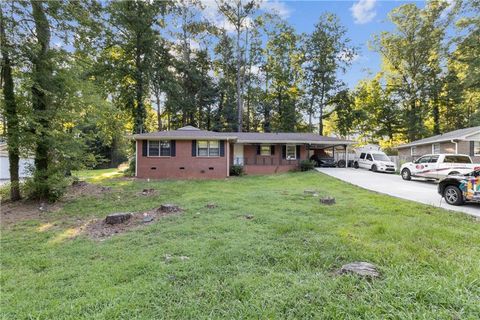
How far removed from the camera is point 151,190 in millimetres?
10930

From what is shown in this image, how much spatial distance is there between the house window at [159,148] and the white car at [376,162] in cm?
1480

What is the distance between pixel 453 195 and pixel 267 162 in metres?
13.1

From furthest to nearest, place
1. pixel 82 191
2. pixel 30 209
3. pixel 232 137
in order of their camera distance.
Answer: pixel 232 137 → pixel 82 191 → pixel 30 209

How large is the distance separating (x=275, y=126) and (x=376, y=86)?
13250 millimetres

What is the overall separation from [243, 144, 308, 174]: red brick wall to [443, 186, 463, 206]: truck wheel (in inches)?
482

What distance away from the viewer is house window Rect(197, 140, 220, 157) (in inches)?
637

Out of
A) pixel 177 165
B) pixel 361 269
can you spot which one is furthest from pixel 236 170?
pixel 361 269

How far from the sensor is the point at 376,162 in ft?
59.4

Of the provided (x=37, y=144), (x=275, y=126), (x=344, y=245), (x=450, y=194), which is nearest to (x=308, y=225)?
(x=344, y=245)

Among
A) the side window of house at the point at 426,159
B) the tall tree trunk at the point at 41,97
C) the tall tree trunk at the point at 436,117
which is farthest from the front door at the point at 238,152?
the tall tree trunk at the point at 436,117

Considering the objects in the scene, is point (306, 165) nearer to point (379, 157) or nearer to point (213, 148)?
point (379, 157)

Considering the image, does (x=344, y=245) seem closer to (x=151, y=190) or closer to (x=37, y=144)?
(x=151, y=190)

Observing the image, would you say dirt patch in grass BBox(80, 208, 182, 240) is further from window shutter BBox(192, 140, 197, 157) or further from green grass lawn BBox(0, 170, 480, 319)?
window shutter BBox(192, 140, 197, 157)

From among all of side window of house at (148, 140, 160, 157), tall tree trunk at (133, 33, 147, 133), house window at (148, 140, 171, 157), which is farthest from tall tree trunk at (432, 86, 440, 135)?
tall tree trunk at (133, 33, 147, 133)
